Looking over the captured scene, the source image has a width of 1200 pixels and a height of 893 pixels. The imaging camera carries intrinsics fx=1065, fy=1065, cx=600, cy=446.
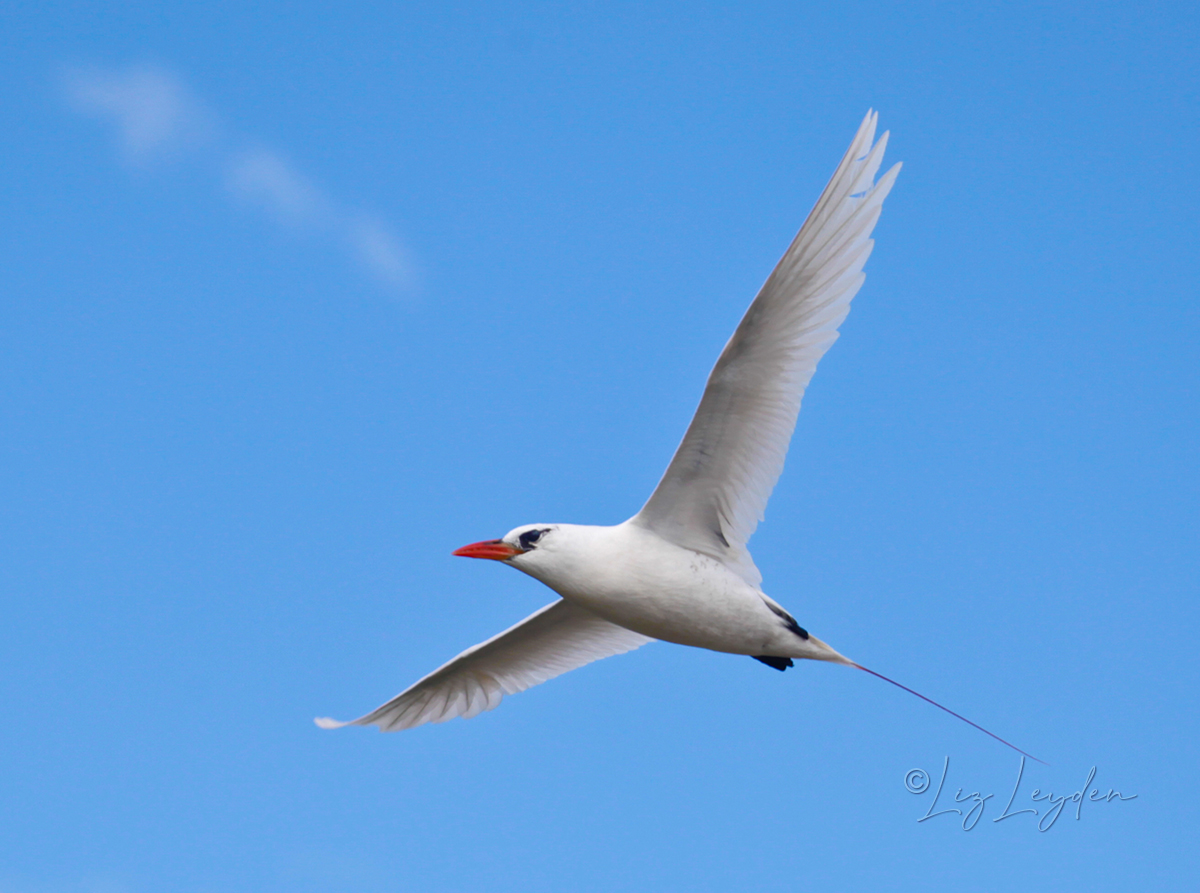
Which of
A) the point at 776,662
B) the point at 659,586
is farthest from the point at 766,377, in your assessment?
the point at 776,662

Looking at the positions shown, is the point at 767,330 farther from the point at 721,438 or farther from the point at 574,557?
the point at 574,557

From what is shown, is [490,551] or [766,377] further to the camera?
[490,551]

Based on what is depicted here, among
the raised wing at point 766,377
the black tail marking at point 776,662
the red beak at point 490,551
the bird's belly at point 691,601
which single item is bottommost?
the black tail marking at point 776,662

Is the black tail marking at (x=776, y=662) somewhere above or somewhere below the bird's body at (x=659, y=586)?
below

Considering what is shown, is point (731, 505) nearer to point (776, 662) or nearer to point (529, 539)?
point (776, 662)

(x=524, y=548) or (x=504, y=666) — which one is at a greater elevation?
(x=524, y=548)

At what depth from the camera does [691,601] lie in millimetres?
10391

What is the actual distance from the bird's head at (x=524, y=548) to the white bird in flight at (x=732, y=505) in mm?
13

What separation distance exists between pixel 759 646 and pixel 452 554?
10.6ft

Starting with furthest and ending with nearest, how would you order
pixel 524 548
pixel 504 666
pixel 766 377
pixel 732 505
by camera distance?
pixel 504 666, pixel 524 548, pixel 732 505, pixel 766 377

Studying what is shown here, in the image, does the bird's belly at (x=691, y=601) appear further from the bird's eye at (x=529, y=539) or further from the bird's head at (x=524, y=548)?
the bird's eye at (x=529, y=539)

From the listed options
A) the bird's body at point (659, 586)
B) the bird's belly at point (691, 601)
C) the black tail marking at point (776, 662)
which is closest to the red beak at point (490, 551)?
the bird's body at point (659, 586)

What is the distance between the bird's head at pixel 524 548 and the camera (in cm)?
1059

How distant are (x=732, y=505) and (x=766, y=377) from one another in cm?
140
